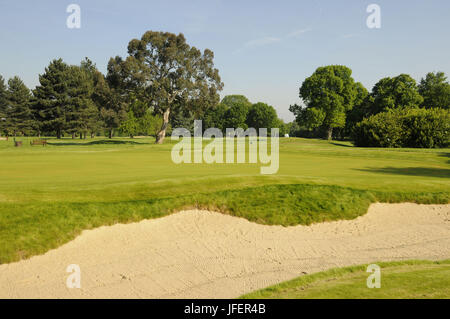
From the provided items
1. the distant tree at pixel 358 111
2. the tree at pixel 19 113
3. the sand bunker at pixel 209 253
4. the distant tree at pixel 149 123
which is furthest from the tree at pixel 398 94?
the tree at pixel 19 113

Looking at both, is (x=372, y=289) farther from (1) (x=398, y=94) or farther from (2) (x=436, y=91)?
(2) (x=436, y=91)

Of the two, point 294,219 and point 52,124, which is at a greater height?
point 52,124

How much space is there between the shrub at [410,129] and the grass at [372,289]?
121ft

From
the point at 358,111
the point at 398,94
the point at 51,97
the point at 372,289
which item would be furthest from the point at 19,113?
the point at 372,289

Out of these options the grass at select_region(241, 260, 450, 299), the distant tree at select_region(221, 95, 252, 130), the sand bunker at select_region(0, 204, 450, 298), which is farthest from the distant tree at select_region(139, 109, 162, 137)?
the grass at select_region(241, 260, 450, 299)

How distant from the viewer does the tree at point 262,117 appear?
10569 cm

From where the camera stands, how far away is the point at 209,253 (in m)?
8.65

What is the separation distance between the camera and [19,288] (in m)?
6.88

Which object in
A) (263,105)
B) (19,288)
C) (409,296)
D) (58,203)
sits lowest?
(19,288)

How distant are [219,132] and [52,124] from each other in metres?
49.6

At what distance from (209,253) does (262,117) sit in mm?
99369

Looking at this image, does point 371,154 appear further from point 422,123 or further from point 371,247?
point 371,247

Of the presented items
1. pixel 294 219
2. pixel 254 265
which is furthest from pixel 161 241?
pixel 294 219

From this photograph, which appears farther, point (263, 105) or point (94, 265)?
point (263, 105)
